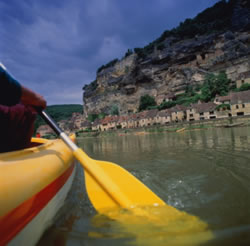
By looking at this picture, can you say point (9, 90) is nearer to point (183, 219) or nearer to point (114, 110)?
point (183, 219)

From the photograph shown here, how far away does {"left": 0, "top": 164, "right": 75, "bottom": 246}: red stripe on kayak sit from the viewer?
898 mm

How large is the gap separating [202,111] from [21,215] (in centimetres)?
3205

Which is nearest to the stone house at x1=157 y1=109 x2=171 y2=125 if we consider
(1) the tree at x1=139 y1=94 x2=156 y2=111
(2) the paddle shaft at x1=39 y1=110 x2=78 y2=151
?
(1) the tree at x1=139 y1=94 x2=156 y2=111

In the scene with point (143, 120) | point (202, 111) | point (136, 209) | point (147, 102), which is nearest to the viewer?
point (136, 209)

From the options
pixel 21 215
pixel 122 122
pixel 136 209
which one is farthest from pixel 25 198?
pixel 122 122

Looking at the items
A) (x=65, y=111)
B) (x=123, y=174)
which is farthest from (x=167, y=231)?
(x=65, y=111)

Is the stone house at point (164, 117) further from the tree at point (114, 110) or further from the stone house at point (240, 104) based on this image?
the tree at point (114, 110)

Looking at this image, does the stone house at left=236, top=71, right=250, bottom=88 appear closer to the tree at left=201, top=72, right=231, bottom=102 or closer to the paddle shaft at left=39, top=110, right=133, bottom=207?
the tree at left=201, top=72, right=231, bottom=102

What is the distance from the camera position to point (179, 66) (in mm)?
48031

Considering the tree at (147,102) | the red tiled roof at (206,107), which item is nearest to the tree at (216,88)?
the red tiled roof at (206,107)

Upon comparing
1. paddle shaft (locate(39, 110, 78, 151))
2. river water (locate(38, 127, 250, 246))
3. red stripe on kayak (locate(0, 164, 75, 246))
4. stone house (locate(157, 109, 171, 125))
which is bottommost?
river water (locate(38, 127, 250, 246))

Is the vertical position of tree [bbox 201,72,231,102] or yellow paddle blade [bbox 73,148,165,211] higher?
tree [bbox 201,72,231,102]

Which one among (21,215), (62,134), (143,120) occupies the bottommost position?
(21,215)

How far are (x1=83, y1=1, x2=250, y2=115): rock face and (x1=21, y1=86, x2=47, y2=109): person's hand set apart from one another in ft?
134
